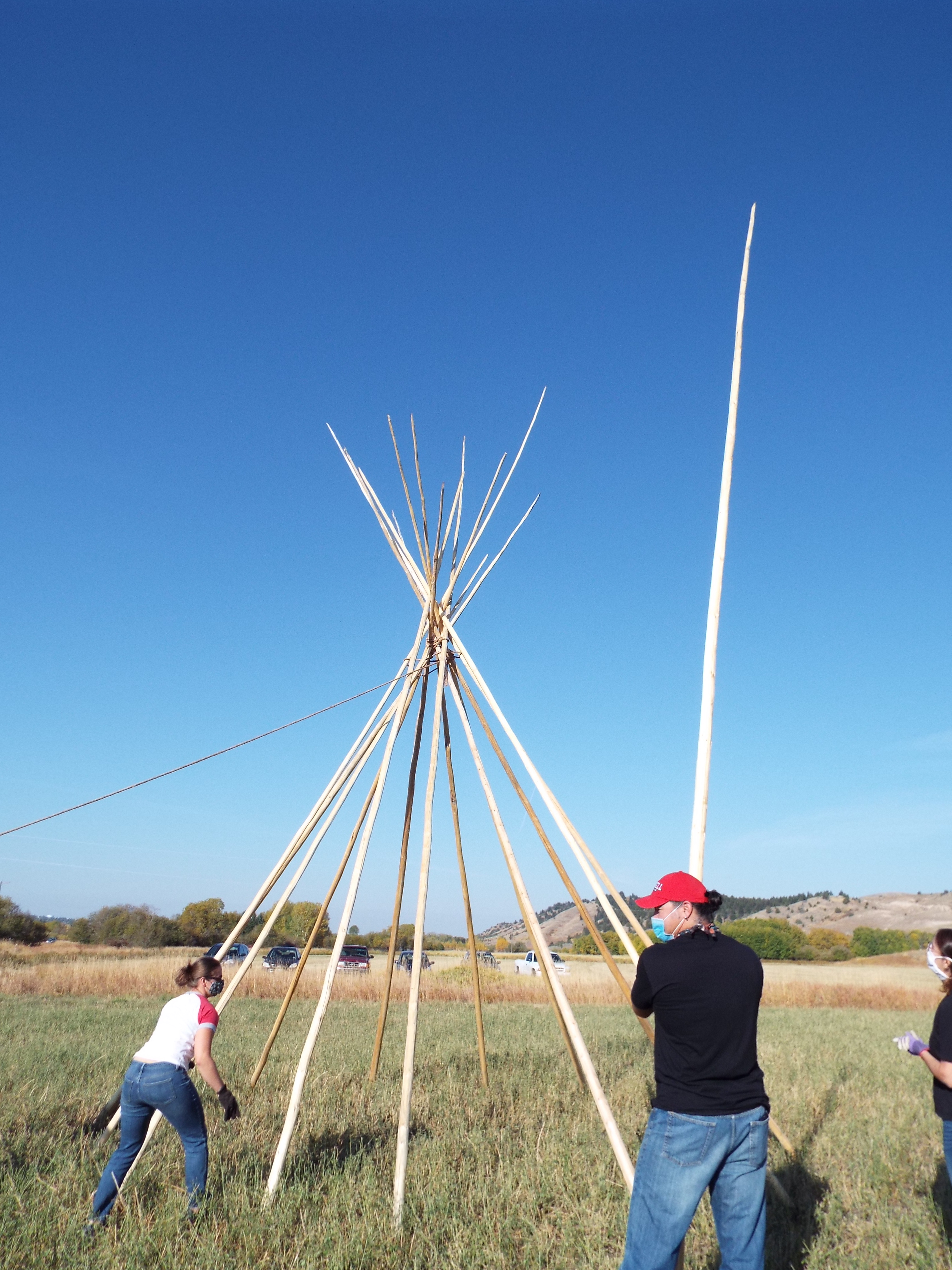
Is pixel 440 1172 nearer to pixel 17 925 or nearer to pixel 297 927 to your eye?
pixel 17 925

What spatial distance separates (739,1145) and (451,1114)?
3648 mm

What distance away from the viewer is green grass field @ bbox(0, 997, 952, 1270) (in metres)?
3.37

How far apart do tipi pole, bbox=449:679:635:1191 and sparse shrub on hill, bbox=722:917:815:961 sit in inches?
1606

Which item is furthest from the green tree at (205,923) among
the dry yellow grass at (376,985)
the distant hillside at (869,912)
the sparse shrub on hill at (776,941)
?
the distant hillside at (869,912)

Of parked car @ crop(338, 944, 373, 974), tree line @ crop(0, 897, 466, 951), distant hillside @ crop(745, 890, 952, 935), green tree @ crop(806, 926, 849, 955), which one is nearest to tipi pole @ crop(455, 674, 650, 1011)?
parked car @ crop(338, 944, 373, 974)

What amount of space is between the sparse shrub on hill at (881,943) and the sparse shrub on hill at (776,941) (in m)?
3.29

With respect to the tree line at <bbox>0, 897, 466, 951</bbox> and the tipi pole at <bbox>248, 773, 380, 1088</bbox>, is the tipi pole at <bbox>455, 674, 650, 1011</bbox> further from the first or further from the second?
the tree line at <bbox>0, 897, 466, 951</bbox>

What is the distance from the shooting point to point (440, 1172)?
425cm

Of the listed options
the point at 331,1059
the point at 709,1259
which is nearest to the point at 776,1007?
the point at 331,1059

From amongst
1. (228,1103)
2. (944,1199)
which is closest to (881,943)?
(944,1199)

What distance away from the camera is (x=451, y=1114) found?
5500 millimetres

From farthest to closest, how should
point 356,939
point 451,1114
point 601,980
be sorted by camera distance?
point 356,939, point 601,980, point 451,1114

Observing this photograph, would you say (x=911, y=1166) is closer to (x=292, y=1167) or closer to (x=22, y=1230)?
(x=292, y=1167)

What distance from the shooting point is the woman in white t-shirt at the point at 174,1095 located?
11.3ft
